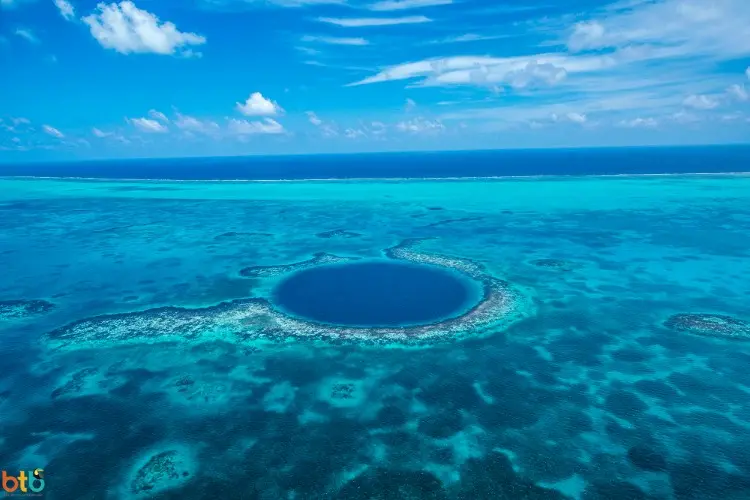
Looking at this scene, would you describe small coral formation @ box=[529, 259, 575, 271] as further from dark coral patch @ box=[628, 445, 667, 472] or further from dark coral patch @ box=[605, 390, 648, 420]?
dark coral patch @ box=[628, 445, 667, 472]

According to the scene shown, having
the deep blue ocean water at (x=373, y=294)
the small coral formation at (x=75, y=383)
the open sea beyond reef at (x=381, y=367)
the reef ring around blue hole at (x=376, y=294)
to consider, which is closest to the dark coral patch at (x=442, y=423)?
the open sea beyond reef at (x=381, y=367)

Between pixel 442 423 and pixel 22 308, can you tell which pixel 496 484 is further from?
pixel 22 308

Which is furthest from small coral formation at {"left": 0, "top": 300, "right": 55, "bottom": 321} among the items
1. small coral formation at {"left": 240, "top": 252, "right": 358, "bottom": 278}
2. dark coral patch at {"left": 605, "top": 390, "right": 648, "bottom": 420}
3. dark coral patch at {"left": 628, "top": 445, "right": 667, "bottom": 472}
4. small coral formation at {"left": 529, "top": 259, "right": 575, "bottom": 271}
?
small coral formation at {"left": 529, "top": 259, "right": 575, "bottom": 271}

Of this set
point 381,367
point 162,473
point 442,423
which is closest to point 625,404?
point 442,423

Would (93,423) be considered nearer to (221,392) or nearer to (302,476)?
(221,392)

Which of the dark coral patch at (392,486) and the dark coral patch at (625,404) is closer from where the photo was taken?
the dark coral patch at (392,486)

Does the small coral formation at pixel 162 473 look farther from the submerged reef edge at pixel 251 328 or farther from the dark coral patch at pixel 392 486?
the submerged reef edge at pixel 251 328
